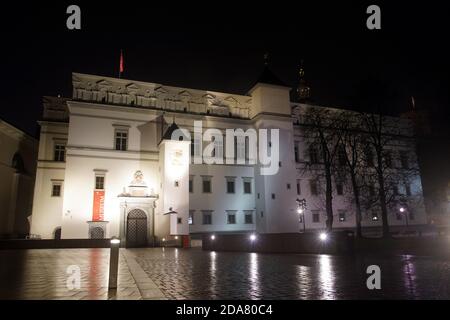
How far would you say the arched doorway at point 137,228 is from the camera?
3127 cm

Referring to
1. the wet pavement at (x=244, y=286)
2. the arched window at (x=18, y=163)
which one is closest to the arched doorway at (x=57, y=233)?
the arched window at (x=18, y=163)

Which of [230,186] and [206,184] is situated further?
[230,186]

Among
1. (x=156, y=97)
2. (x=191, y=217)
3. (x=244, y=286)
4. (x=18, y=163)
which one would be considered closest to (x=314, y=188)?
(x=191, y=217)

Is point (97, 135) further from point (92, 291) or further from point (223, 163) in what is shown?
point (92, 291)

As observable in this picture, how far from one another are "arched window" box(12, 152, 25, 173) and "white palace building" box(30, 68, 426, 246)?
6.50 metres

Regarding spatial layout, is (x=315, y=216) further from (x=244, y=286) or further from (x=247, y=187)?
(x=244, y=286)

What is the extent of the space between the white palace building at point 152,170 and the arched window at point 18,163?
6.50m

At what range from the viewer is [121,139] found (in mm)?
33656

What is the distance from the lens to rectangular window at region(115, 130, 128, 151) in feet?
110

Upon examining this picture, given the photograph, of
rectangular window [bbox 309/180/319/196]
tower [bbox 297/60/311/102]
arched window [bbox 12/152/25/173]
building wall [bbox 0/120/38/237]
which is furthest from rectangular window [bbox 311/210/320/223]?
arched window [bbox 12/152/25/173]

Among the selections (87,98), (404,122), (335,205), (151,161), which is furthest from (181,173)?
(404,122)

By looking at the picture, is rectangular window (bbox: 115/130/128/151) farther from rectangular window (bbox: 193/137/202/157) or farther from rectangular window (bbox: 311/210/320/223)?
rectangular window (bbox: 311/210/320/223)

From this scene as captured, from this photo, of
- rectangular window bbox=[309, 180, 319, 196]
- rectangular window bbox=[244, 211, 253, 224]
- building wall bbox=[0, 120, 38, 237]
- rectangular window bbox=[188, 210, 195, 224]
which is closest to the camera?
rectangular window bbox=[188, 210, 195, 224]

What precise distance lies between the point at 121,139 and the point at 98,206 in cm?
677
